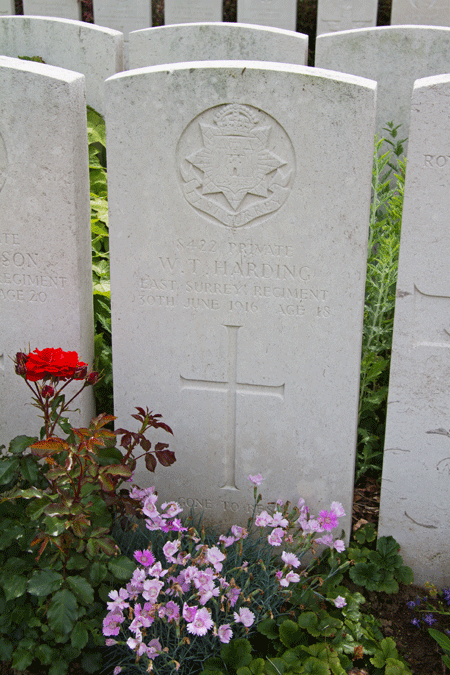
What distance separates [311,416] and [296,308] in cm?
46

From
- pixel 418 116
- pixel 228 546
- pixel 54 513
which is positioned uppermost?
pixel 418 116

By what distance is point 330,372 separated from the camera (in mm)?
2688

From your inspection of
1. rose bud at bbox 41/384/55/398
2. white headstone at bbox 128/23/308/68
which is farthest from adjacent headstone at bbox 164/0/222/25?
rose bud at bbox 41/384/55/398

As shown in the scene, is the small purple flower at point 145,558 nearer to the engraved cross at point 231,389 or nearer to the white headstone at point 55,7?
the engraved cross at point 231,389

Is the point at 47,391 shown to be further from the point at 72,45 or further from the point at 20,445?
the point at 72,45

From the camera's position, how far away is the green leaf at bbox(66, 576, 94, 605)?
212 cm

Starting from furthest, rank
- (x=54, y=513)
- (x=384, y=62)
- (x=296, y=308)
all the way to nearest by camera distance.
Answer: (x=384, y=62) < (x=296, y=308) < (x=54, y=513)

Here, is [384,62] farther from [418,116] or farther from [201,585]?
[201,585]

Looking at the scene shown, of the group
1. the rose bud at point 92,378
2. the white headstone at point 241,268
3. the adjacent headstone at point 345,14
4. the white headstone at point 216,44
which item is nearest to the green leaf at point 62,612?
the rose bud at point 92,378

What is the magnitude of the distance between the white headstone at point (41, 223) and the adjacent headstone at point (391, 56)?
2360 mm

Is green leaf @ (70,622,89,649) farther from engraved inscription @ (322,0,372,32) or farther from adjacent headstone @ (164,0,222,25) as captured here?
adjacent headstone @ (164,0,222,25)

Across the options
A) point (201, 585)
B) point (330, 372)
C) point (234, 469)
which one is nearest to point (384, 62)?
point (330, 372)

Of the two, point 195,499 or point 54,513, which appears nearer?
point 54,513

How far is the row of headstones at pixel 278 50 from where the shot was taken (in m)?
4.45
